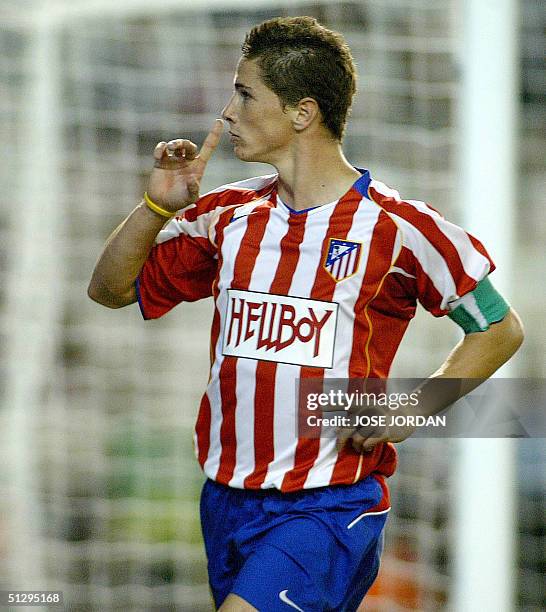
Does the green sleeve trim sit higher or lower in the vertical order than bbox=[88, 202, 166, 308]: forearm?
lower

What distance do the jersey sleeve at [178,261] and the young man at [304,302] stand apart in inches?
2.8

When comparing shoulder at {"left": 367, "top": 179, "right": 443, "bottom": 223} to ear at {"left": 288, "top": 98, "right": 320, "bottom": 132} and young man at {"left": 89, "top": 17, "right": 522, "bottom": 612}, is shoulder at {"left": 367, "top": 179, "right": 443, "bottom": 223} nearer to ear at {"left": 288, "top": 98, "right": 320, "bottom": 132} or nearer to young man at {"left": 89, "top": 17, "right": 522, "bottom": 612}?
young man at {"left": 89, "top": 17, "right": 522, "bottom": 612}

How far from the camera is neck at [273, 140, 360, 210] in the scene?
222cm

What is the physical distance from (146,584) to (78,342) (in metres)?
0.94

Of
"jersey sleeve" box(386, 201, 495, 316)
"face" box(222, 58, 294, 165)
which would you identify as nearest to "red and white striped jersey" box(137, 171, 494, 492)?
"jersey sleeve" box(386, 201, 495, 316)

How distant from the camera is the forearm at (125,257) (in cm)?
220

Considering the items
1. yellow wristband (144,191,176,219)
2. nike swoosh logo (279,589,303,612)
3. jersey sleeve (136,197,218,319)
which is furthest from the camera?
jersey sleeve (136,197,218,319)

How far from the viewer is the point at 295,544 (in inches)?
83.1

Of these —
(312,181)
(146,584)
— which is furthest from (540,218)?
(312,181)

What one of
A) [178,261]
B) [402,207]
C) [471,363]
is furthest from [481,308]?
[178,261]

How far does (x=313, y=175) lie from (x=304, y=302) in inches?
10.3

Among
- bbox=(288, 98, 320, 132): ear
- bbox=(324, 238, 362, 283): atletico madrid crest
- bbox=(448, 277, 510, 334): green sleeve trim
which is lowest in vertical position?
bbox=(448, 277, 510, 334): green sleeve trim

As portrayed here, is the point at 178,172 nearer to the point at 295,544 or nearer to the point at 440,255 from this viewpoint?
the point at 440,255

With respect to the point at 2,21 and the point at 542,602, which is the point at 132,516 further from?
the point at 2,21
